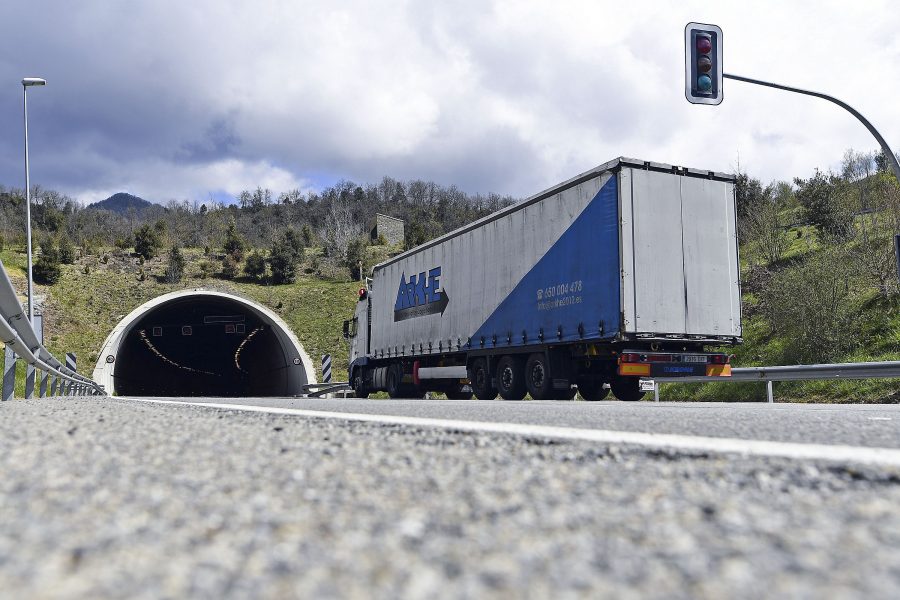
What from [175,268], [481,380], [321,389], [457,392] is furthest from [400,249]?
[481,380]

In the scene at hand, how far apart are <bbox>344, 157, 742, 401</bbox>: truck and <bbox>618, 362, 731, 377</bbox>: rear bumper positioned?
0.02 meters

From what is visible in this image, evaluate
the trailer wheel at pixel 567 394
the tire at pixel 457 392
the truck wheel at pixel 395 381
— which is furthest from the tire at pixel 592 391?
the truck wheel at pixel 395 381

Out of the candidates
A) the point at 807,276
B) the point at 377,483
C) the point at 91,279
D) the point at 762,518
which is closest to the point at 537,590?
the point at 762,518

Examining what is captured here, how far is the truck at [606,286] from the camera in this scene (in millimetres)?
13562

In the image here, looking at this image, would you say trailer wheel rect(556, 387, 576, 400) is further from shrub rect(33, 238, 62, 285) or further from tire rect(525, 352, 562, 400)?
shrub rect(33, 238, 62, 285)

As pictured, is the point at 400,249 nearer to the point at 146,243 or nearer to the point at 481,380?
the point at 146,243

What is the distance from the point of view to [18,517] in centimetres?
201

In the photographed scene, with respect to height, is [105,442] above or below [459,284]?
below

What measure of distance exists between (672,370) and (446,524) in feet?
41.3

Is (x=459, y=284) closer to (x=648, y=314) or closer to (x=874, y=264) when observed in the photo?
(x=648, y=314)

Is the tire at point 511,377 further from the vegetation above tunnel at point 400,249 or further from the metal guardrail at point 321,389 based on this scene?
the metal guardrail at point 321,389

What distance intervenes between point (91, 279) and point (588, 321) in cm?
4950

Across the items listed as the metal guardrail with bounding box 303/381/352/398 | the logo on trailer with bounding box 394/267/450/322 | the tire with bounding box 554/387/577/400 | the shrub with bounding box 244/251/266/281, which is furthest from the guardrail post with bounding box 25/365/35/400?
the shrub with bounding box 244/251/266/281

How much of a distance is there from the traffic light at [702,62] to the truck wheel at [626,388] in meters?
5.59
